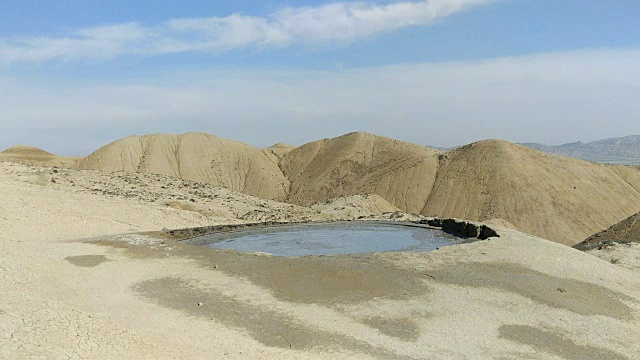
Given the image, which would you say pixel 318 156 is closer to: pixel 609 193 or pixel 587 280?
pixel 609 193

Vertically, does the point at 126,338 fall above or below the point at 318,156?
below

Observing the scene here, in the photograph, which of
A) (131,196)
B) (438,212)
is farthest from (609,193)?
(131,196)

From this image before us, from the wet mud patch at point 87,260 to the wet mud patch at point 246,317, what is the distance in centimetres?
255

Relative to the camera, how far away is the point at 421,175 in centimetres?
4519

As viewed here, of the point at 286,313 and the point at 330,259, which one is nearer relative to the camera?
the point at 286,313

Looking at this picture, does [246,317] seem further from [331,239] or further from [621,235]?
[621,235]

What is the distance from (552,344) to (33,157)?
2895 inches

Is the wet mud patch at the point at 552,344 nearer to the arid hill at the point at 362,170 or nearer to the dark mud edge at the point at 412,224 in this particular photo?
the dark mud edge at the point at 412,224

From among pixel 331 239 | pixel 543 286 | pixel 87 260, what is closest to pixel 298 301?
pixel 543 286

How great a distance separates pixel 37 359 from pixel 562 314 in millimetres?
11133

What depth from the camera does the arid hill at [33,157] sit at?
2435 inches

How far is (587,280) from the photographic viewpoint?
14.8 metres

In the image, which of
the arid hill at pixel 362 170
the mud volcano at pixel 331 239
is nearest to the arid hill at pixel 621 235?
the mud volcano at pixel 331 239

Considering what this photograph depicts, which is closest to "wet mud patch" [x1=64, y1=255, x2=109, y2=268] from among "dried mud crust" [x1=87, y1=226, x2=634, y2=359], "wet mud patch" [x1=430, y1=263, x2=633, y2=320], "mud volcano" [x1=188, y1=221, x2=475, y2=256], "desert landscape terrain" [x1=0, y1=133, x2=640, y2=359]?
"desert landscape terrain" [x1=0, y1=133, x2=640, y2=359]
